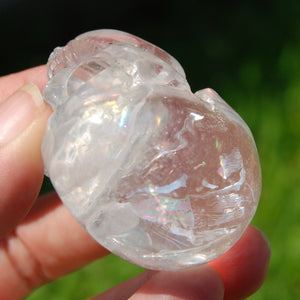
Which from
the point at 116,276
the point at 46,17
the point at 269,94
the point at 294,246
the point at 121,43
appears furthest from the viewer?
the point at 46,17

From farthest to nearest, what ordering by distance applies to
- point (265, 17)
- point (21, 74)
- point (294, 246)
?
point (265, 17) < point (294, 246) < point (21, 74)

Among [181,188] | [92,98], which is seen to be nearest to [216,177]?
[181,188]

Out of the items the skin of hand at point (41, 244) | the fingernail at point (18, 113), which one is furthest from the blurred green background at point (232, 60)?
the fingernail at point (18, 113)

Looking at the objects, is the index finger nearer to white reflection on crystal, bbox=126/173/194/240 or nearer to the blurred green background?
white reflection on crystal, bbox=126/173/194/240

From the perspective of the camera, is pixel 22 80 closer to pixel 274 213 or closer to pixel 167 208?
pixel 167 208

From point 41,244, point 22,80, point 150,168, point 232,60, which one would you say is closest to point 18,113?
point 150,168

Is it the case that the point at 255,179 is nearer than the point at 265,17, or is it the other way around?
the point at 255,179

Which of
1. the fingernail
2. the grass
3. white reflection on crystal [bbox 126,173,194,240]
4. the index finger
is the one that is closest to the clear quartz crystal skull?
white reflection on crystal [bbox 126,173,194,240]

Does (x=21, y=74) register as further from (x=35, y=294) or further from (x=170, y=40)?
(x=170, y=40)
